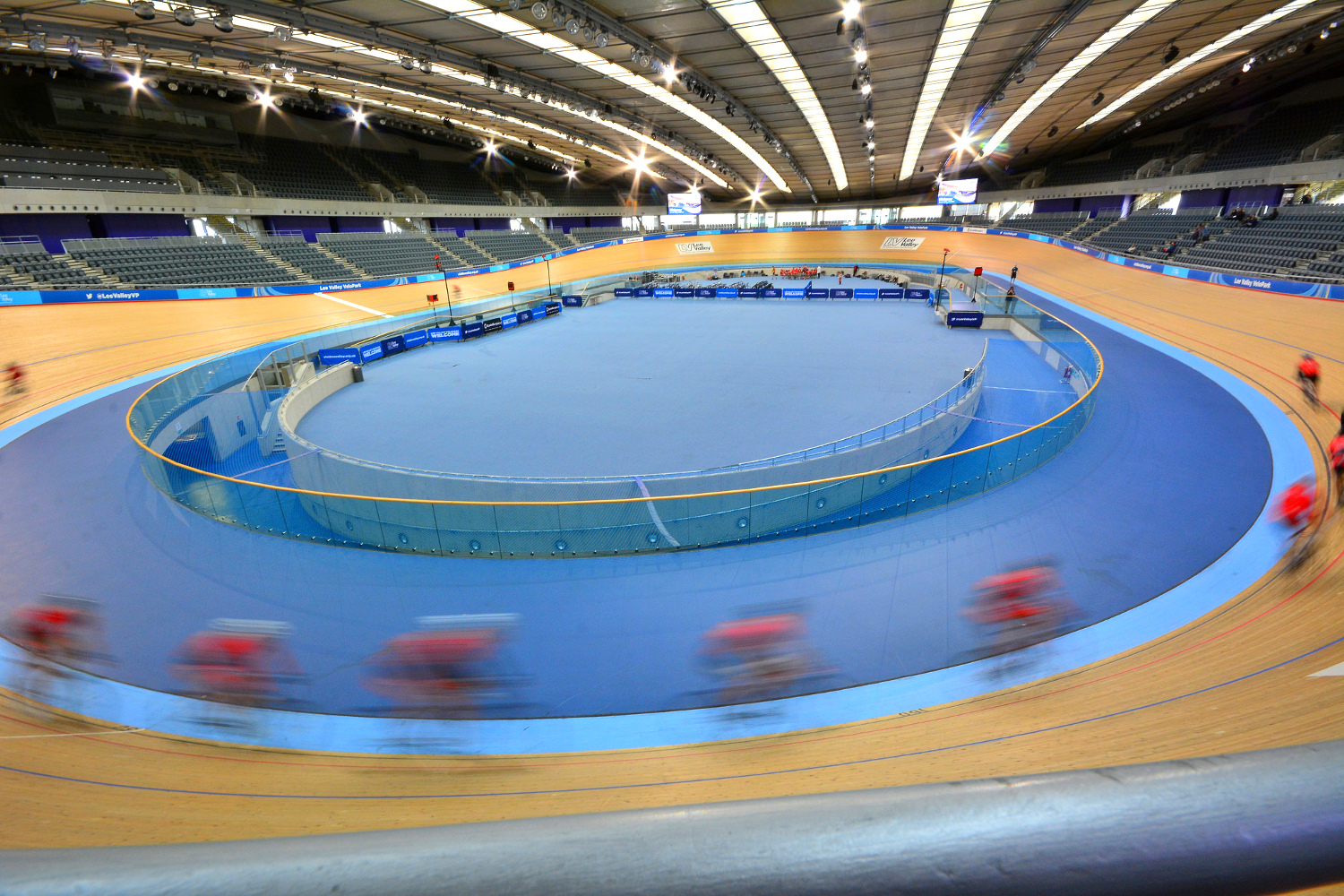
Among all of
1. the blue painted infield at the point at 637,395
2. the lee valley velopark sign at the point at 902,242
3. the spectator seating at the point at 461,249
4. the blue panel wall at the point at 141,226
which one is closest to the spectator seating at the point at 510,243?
the spectator seating at the point at 461,249

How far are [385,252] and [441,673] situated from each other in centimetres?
3379

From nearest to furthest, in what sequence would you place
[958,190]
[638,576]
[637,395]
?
[638,576]
[637,395]
[958,190]

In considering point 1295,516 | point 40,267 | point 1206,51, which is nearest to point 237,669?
point 1295,516

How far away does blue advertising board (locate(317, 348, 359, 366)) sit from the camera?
1798 cm

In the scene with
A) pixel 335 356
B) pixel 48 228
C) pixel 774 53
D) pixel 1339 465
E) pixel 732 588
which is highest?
pixel 774 53

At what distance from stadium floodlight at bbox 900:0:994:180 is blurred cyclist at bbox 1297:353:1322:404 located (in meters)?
11.1

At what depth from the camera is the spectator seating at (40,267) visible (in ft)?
64.0

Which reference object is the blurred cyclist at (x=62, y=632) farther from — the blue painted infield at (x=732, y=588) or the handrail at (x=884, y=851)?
the handrail at (x=884, y=851)

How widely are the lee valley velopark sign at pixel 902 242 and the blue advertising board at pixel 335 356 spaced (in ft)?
132

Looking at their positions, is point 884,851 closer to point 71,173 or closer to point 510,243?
point 71,173

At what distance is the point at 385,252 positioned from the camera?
33.1m

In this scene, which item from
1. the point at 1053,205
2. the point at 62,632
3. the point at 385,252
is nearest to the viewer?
the point at 62,632

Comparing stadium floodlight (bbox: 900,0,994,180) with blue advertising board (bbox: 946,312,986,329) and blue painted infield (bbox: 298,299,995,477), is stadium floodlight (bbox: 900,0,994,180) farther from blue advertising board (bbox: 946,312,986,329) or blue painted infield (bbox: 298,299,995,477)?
blue painted infield (bbox: 298,299,995,477)

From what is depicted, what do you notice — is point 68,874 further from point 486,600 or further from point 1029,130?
point 1029,130
